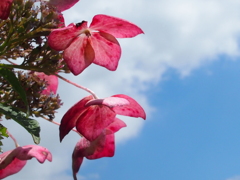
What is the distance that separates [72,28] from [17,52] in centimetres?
37

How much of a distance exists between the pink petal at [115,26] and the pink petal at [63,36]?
7 centimetres

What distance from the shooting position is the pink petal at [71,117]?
182 centimetres

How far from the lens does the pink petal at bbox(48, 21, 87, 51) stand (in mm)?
1725

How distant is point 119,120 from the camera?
6.53 ft

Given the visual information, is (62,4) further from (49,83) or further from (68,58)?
(49,83)

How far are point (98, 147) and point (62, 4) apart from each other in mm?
716

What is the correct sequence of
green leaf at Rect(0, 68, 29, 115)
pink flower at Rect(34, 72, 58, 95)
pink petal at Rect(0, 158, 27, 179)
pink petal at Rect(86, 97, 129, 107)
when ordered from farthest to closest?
1. pink flower at Rect(34, 72, 58, 95)
2. pink petal at Rect(0, 158, 27, 179)
3. green leaf at Rect(0, 68, 29, 115)
4. pink petal at Rect(86, 97, 129, 107)

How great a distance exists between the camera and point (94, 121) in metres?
1.86

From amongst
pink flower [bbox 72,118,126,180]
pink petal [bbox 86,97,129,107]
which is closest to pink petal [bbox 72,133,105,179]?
pink flower [bbox 72,118,126,180]

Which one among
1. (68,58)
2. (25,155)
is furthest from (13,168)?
(68,58)

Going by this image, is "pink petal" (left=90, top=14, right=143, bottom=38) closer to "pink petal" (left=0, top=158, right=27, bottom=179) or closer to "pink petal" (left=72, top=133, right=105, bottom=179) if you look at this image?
"pink petal" (left=72, top=133, right=105, bottom=179)

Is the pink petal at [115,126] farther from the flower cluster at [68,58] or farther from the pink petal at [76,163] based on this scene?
the pink petal at [76,163]

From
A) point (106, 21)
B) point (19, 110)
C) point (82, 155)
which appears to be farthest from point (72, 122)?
point (106, 21)

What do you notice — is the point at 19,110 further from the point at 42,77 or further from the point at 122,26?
the point at 122,26
